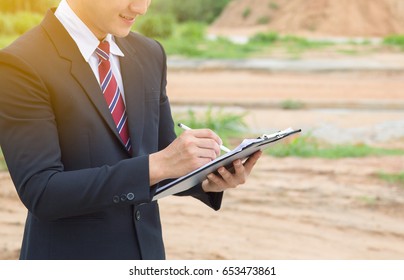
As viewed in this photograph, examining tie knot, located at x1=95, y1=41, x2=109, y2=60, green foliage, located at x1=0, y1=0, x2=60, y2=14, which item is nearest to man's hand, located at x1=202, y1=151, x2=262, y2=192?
tie knot, located at x1=95, y1=41, x2=109, y2=60

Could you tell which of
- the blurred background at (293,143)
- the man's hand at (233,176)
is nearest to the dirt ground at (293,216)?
the blurred background at (293,143)

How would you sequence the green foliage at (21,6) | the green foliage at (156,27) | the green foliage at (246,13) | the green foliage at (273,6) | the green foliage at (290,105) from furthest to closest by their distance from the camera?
the green foliage at (246,13)
the green foliage at (273,6)
the green foliage at (21,6)
the green foliage at (156,27)
the green foliage at (290,105)

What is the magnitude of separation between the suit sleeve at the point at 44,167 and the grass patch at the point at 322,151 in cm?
658

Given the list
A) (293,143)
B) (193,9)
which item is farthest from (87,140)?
(193,9)

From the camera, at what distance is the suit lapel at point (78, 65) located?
1.63 metres

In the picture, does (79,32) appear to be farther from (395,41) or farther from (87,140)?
(395,41)

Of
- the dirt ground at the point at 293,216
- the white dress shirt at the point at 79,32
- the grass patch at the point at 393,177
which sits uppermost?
the white dress shirt at the point at 79,32

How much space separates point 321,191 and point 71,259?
5253 mm

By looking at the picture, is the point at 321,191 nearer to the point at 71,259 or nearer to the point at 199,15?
the point at 71,259

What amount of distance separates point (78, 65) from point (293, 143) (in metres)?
6.85

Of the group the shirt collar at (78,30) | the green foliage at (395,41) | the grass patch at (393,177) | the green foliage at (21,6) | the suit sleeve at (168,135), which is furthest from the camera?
the green foliage at (21,6)

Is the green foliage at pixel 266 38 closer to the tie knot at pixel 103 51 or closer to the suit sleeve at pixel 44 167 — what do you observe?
the tie knot at pixel 103 51
